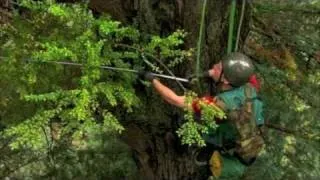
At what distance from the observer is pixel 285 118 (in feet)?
22.1

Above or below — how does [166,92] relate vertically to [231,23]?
below

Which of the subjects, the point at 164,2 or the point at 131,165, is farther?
the point at 131,165

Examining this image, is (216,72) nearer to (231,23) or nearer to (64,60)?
(231,23)

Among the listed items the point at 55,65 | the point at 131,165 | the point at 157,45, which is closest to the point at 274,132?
the point at 131,165

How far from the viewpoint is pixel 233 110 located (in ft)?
14.2

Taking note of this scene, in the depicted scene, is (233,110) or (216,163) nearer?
(233,110)

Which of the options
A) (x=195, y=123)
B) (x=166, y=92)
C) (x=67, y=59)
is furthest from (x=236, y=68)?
(x=67, y=59)

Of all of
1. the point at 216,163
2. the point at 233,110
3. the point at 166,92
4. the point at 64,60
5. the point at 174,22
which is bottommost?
the point at 216,163

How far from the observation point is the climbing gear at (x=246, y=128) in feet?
14.3

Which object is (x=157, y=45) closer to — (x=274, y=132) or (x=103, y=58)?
(x=103, y=58)

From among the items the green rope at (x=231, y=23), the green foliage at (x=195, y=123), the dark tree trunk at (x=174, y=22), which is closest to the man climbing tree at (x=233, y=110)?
the green rope at (x=231, y=23)

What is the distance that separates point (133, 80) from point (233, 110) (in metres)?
0.74

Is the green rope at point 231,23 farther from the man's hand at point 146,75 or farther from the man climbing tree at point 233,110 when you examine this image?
the man's hand at point 146,75

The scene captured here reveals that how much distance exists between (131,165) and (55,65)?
142 inches
